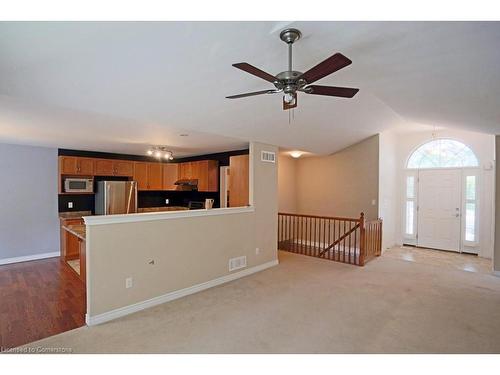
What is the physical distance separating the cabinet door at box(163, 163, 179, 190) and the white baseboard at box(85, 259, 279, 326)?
Result: 3260mm

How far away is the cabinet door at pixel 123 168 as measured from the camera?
6.08 m

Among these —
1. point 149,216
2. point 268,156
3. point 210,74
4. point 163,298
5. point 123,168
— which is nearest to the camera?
point 210,74

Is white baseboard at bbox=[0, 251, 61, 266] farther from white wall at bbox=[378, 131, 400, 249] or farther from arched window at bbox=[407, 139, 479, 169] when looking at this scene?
arched window at bbox=[407, 139, 479, 169]

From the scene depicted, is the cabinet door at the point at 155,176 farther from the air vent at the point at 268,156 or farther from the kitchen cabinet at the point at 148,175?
the air vent at the point at 268,156

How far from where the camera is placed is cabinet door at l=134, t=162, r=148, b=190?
252 inches

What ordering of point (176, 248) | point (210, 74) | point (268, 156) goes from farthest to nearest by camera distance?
point (268, 156), point (176, 248), point (210, 74)

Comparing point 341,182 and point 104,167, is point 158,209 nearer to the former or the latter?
point 104,167

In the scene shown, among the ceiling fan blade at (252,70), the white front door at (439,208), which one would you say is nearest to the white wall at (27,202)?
the ceiling fan blade at (252,70)

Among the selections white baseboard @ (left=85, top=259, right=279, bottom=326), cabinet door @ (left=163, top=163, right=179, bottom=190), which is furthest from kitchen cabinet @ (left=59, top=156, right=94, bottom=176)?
white baseboard @ (left=85, top=259, right=279, bottom=326)

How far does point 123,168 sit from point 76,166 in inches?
36.7

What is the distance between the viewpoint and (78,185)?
5.71 m

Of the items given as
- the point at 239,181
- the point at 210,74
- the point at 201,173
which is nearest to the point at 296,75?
the point at 210,74
